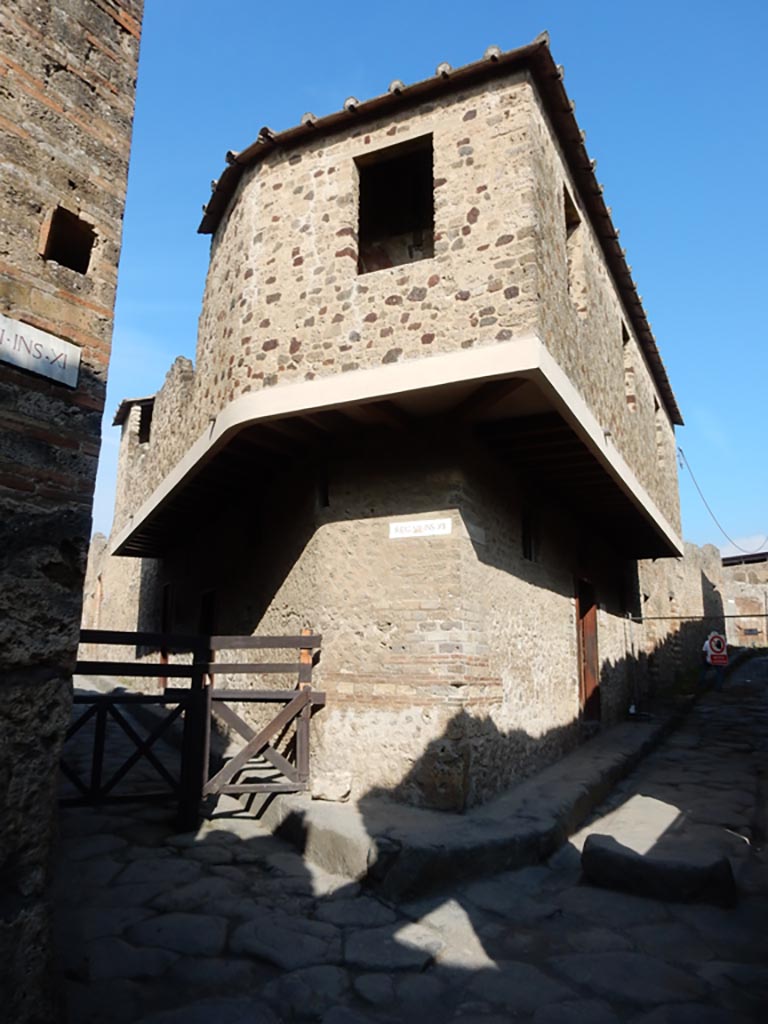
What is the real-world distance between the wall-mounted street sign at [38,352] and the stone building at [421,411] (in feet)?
9.82

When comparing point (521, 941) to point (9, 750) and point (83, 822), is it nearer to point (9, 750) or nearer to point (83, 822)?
point (9, 750)

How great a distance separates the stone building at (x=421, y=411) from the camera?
5.37 meters

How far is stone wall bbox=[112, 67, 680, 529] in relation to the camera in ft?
17.5

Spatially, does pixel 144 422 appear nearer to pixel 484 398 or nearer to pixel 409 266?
pixel 409 266

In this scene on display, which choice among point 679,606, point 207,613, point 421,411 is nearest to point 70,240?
point 421,411

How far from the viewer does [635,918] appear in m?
3.84

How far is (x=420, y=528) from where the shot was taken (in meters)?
5.76

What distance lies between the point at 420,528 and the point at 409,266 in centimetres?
213

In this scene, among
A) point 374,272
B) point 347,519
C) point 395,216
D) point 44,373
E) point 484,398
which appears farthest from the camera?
point 395,216

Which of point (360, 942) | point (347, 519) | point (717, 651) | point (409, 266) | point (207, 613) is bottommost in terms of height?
point (360, 942)

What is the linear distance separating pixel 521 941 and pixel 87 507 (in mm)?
3076

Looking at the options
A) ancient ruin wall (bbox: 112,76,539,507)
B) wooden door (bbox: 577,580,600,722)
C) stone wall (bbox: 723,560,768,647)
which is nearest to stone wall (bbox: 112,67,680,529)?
ancient ruin wall (bbox: 112,76,539,507)

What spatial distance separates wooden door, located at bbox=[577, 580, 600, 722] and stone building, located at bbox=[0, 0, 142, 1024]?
7.84m

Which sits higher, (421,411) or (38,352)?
(421,411)
